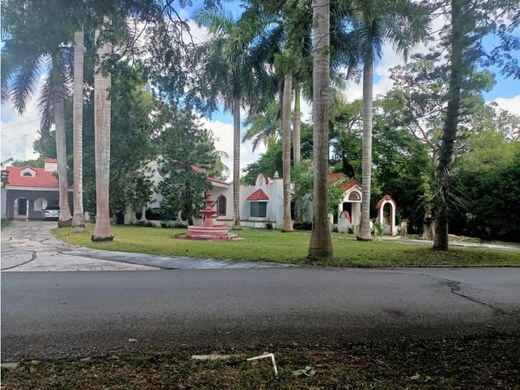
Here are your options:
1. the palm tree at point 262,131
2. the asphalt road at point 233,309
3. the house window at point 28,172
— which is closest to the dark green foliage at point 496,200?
the asphalt road at point 233,309

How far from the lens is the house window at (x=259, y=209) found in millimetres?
33194

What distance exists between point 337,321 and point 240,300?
6.10 feet

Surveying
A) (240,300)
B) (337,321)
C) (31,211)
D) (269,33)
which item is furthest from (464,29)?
(31,211)

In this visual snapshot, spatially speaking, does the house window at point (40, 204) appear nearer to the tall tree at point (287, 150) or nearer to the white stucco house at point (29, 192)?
the white stucco house at point (29, 192)

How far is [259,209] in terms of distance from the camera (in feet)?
110

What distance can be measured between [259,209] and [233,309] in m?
27.2

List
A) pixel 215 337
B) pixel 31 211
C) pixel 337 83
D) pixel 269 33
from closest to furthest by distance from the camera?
pixel 215 337 < pixel 269 33 < pixel 337 83 < pixel 31 211

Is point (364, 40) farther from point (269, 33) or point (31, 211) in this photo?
point (31, 211)

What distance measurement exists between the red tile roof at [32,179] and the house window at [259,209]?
54.6 ft

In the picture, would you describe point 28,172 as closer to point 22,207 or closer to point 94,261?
point 22,207

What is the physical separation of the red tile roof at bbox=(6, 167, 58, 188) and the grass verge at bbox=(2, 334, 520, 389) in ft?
114

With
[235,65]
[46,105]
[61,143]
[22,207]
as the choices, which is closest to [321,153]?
[235,65]

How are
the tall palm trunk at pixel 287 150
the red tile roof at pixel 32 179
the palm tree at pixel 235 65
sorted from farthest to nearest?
the red tile roof at pixel 32 179, the tall palm trunk at pixel 287 150, the palm tree at pixel 235 65

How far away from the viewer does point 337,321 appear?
5875 mm
